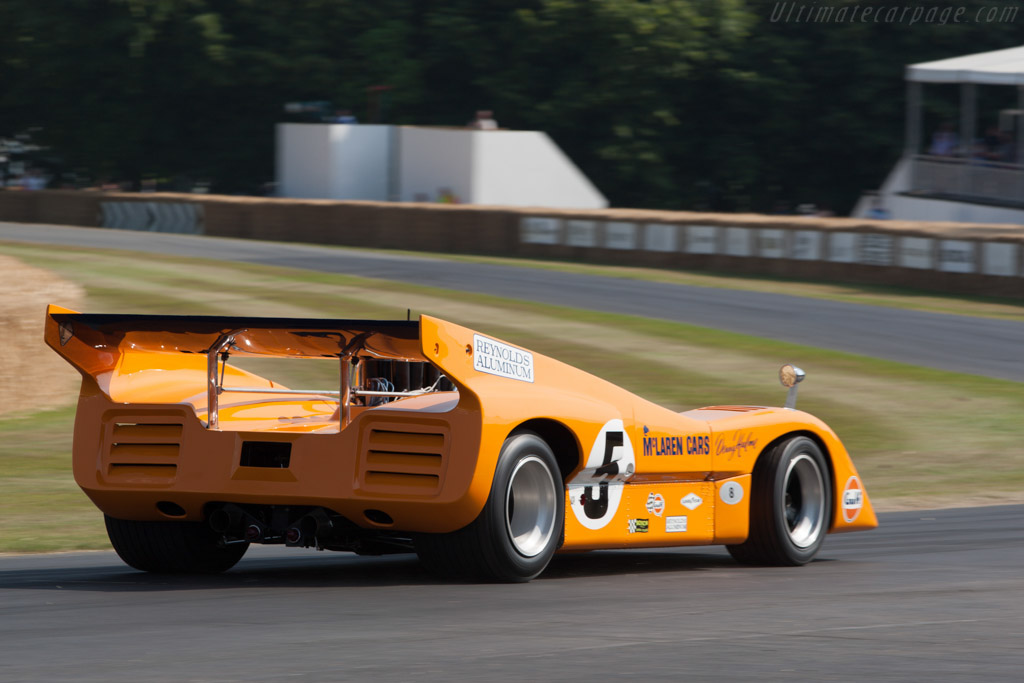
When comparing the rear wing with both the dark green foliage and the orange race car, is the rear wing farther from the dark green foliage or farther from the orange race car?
the dark green foliage

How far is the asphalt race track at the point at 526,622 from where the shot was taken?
4.59m

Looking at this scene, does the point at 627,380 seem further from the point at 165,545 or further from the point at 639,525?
the point at 165,545

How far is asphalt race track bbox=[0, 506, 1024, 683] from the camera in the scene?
15.0 feet

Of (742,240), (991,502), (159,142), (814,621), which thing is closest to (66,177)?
(159,142)

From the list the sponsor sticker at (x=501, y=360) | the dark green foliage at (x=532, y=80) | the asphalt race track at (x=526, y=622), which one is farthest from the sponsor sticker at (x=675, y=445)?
the dark green foliage at (x=532, y=80)

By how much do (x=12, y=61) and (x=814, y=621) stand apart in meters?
41.7

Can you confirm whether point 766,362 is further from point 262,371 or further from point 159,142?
point 159,142

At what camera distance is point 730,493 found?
7.15 metres

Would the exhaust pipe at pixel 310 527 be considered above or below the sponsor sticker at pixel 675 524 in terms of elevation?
above

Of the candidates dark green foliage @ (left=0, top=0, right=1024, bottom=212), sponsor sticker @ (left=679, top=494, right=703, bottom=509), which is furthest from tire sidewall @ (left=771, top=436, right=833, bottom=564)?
dark green foliage @ (left=0, top=0, right=1024, bottom=212)

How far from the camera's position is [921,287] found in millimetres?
25766

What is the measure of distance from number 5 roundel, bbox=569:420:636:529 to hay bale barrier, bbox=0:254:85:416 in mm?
8524

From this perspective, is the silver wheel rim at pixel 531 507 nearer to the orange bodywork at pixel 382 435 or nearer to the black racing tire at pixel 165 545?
the orange bodywork at pixel 382 435
